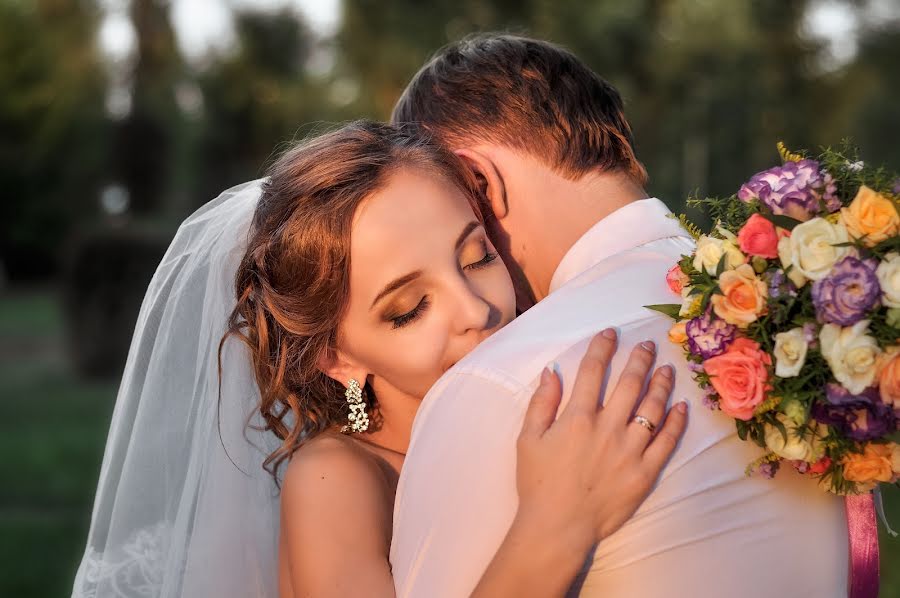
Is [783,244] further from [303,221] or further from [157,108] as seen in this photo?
[157,108]

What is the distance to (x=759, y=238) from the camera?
2133 mm

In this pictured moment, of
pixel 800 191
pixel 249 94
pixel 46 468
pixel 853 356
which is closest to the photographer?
pixel 853 356

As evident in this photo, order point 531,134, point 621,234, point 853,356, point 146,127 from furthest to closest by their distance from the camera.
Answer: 1. point 146,127
2. point 531,134
3. point 621,234
4. point 853,356

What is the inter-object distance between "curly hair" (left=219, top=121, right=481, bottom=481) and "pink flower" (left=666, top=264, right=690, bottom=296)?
76 cm

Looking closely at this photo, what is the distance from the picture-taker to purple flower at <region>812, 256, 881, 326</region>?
1.96 m

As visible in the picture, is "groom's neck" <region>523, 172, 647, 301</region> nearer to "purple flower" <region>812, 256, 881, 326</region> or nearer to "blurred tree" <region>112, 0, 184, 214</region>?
"purple flower" <region>812, 256, 881, 326</region>

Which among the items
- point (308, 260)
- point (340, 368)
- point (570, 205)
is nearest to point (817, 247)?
point (570, 205)

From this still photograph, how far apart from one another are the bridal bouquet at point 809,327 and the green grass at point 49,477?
19.8 ft

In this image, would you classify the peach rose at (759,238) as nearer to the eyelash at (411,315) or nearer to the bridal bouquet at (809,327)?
the bridal bouquet at (809,327)

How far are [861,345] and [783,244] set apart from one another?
10.2 inches

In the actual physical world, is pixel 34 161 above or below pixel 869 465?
below

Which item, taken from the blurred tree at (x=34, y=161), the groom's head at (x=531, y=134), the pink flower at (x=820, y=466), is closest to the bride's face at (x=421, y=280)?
the groom's head at (x=531, y=134)

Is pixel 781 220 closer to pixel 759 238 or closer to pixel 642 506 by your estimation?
pixel 759 238

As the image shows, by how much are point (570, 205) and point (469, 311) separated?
A: 0.37 meters
